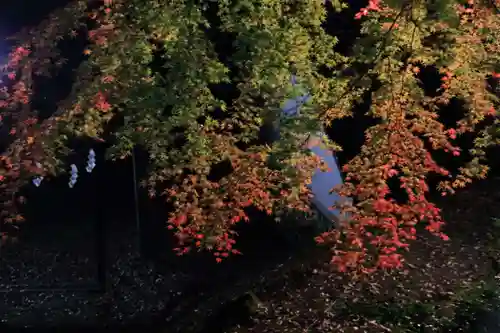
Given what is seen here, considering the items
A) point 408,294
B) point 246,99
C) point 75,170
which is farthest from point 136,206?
point 408,294

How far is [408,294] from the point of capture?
6.61 m

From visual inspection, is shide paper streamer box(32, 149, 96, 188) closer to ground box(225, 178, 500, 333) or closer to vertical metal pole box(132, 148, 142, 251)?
vertical metal pole box(132, 148, 142, 251)

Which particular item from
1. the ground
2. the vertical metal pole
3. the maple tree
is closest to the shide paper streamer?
the maple tree

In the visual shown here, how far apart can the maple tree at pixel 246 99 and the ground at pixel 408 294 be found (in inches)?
24.5

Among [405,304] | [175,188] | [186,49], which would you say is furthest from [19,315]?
[405,304]

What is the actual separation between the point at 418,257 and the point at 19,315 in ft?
20.0

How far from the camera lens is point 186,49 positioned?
593 centimetres

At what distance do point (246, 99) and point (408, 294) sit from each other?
340cm

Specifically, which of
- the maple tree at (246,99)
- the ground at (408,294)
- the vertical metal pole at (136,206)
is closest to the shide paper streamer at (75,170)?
the maple tree at (246,99)

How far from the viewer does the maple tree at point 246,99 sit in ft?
19.6

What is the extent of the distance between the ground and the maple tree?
0.62m

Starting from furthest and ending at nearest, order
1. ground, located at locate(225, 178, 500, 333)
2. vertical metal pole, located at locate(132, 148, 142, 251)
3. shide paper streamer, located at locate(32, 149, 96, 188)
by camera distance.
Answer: vertical metal pole, located at locate(132, 148, 142, 251) < shide paper streamer, located at locate(32, 149, 96, 188) < ground, located at locate(225, 178, 500, 333)

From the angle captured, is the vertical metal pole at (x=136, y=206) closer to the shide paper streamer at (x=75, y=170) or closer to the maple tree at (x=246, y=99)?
the shide paper streamer at (x=75, y=170)

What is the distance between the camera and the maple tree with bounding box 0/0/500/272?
5.96 m
